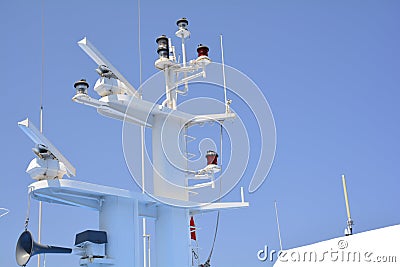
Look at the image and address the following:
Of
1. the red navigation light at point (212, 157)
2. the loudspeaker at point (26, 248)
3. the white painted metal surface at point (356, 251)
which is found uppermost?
the red navigation light at point (212, 157)

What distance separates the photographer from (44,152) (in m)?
11.4

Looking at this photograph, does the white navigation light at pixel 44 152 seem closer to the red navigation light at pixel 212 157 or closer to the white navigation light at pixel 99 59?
the white navigation light at pixel 99 59

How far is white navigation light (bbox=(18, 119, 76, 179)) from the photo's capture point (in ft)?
36.8

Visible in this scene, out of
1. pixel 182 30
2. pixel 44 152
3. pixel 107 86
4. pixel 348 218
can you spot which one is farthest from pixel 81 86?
pixel 348 218

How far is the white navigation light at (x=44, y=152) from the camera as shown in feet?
36.8

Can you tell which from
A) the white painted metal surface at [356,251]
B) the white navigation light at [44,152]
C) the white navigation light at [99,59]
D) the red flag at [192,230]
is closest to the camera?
the white painted metal surface at [356,251]

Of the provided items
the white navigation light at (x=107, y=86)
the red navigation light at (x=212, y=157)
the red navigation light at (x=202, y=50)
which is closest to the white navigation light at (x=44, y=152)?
the white navigation light at (x=107, y=86)

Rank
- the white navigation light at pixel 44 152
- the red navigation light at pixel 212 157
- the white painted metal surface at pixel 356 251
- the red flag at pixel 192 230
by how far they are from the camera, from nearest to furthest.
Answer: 1. the white painted metal surface at pixel 356 251
2. the white navigation light at pixel 44 152
3. the red navigation light at pixel 212 157
4. the red flag at pixel 192 230

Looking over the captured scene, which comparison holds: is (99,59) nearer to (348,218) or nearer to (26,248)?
(26,248)

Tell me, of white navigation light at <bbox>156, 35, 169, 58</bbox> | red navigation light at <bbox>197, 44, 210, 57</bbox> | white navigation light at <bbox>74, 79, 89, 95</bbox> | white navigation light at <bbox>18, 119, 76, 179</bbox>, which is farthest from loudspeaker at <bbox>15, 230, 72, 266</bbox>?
red navigation light at <bbox>197, 44, 210, 57</bbox>

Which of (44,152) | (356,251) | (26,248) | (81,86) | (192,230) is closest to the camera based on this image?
(356,251)

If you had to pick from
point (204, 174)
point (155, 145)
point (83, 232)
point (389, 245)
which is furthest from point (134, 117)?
point (389, 245)

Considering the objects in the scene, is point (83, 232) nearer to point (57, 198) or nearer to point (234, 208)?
point (57, 198)

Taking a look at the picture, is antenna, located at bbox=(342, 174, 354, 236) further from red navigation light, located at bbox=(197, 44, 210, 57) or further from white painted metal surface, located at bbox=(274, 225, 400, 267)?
red navigation light, located at bbox=(197, 44, 210, 57)
